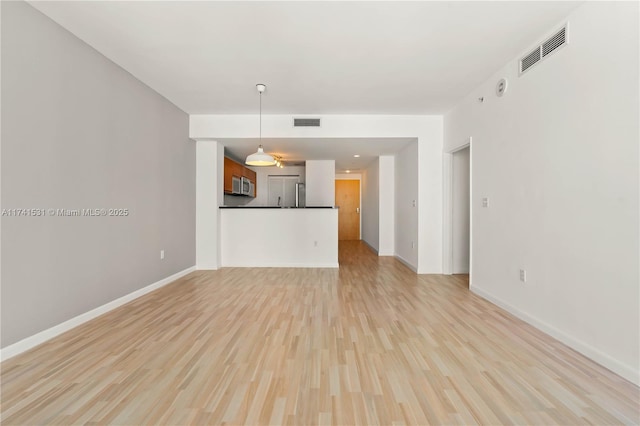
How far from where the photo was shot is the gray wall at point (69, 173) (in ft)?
6.93

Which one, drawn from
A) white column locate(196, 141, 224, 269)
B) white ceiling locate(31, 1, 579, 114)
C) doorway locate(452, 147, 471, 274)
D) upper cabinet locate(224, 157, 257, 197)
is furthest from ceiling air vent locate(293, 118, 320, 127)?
doorway locate(452, 147, 471, 274)

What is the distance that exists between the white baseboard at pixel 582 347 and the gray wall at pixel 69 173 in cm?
415

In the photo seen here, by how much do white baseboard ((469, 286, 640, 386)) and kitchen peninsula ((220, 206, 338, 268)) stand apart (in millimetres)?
3067

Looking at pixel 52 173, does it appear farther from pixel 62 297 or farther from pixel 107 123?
pixel 62 297

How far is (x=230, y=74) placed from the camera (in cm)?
332

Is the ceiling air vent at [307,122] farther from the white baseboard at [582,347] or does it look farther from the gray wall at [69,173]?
the white baseboard at [582,347]

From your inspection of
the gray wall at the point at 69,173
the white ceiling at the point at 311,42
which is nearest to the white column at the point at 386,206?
the white ceiling at the point at 311,42

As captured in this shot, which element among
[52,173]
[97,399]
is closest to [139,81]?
[52,173]

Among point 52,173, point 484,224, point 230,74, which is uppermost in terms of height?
point 230,74

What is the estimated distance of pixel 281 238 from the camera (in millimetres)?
5527

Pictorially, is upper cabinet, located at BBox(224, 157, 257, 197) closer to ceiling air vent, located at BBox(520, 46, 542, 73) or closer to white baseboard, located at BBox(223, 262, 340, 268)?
white baseboard, located at BBox(223, 262, 340, 268)

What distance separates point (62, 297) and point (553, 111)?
453 centimetres

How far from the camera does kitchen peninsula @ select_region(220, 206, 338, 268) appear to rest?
5.49 m

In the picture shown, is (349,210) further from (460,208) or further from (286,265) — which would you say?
(460,208)
